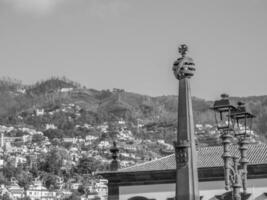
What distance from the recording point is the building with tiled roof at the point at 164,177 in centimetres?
3238

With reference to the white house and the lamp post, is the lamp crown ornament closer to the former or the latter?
the lamp post

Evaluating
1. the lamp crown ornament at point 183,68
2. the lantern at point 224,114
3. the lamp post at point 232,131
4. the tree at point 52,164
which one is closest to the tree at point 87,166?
the tree at point 52,164

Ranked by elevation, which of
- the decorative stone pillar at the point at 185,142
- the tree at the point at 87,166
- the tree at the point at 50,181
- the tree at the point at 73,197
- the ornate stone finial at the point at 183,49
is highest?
the tree at the point at 87,166

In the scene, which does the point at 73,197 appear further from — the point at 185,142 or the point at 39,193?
the point at 185,142

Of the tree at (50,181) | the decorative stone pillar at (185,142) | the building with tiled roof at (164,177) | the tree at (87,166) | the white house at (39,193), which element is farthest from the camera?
the tree at (87,166)

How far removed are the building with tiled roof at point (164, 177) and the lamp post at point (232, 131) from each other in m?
16.6

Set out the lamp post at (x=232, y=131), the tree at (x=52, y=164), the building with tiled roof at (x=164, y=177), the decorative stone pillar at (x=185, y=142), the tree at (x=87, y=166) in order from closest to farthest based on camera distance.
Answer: the decorative stone pillar at (x=185, y=142), the lamp post at (x=232, y=131), the building with tiled roof at (x=164, y=177), the tree at (x=87, y=166), the tree at (x=52, y=164)

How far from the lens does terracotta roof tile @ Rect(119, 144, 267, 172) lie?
32.8m

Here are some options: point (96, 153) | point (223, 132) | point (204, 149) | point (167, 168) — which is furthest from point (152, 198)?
point (96, 153)

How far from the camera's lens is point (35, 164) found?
164125 mm

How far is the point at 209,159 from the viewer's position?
3362 centimetres

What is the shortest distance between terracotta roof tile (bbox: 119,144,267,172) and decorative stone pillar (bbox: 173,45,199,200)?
61.1ft

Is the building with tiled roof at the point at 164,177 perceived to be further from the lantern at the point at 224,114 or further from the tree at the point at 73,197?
the tree at the point at 73,197

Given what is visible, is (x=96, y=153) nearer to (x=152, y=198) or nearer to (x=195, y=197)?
(x=152, y=198)
